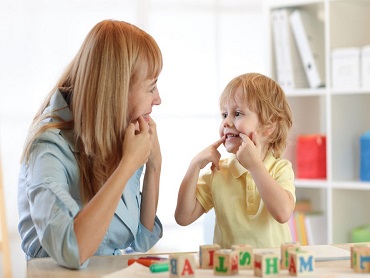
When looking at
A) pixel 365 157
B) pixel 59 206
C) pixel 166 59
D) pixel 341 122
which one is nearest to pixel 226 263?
pixel 59 206

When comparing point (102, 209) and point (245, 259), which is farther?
point (102, 209)

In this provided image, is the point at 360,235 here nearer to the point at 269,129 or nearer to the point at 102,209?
the point at 269,129

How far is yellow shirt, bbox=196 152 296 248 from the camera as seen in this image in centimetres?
193

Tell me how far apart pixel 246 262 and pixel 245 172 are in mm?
543

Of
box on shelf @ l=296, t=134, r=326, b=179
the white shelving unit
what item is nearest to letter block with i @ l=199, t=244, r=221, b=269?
the white shelving unit

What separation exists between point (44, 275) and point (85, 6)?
102 inches

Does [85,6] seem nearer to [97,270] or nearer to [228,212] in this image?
[228,212]

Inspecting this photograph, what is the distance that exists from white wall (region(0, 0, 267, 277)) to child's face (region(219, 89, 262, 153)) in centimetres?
187

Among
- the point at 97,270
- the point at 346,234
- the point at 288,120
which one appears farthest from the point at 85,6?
the point at 97,270

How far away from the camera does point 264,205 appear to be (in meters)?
1.93

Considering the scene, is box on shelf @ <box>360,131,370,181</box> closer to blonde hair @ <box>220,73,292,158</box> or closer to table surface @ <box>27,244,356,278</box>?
blonde hair @ <box>220,73,292,158</box>

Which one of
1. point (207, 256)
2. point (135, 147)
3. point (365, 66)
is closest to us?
point (207, 256)

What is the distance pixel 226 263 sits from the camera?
1.42m

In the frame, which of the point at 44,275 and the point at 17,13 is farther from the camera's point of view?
the point at 17,13
